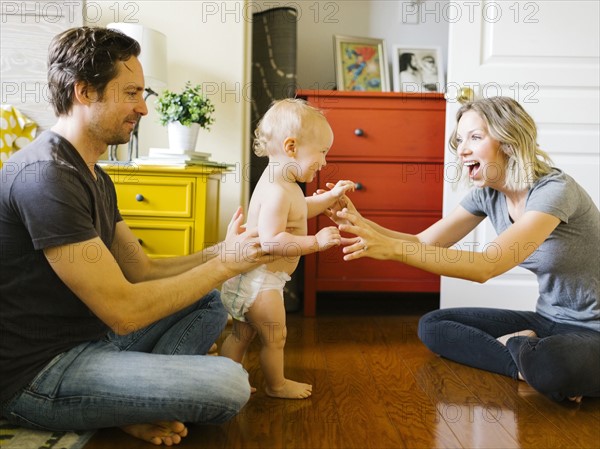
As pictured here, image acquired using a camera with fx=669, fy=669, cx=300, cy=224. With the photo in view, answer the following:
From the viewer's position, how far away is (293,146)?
170 cm

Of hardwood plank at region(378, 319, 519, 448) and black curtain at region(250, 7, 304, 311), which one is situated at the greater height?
black curtain at region(250, 7, 304, 311)

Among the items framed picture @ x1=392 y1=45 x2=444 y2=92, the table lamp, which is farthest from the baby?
framed picture @ x1=392 y1=45 x2=444 y2=92

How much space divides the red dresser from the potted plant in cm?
51

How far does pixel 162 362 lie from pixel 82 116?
0.55m

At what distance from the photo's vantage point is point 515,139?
1840 mm

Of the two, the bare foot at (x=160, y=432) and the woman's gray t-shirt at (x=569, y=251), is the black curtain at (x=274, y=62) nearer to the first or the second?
the woman's gray t-shirt at (x=569, y=251)

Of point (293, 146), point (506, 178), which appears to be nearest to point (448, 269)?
point (506, 178)

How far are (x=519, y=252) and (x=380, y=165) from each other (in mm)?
1230

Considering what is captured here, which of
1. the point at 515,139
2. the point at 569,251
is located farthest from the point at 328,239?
the point at 569,251

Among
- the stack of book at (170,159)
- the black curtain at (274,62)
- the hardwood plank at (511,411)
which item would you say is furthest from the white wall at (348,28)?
the hardwood plank at (511,411)

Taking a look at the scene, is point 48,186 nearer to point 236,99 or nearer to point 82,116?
point 82,116

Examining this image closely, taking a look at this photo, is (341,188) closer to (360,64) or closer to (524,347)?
(524,347)

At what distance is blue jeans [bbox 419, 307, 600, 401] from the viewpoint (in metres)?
1.73

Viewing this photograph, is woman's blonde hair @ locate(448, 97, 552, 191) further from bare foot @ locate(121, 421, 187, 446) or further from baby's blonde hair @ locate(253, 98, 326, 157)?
bare foot @ locate(121, 421, 187, 446)
